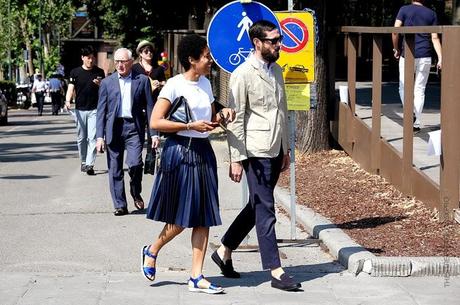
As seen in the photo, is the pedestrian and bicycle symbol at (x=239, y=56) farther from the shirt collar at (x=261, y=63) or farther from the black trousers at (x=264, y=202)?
the black trousers at (x=264, y=202)

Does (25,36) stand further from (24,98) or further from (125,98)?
(125,98)

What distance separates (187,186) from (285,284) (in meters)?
1.00

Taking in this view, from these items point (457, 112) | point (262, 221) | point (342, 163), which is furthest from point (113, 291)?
point (342, 163)

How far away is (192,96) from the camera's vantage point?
724 cm

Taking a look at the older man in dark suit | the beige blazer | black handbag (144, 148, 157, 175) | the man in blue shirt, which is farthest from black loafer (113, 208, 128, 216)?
the beige blazer

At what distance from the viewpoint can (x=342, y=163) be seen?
45.8ft

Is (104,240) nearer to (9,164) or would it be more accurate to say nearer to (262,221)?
(262,221)

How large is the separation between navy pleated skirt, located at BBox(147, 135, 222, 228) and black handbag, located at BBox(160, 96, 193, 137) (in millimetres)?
153

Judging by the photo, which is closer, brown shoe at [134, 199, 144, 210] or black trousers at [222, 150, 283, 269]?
black trousers at [222, 150, 283, 269]

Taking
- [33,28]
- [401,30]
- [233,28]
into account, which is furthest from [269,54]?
[33,28]

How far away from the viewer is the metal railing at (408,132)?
9.43 m

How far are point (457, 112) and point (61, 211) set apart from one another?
4.54 m

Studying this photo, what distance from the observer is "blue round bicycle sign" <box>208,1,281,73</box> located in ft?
28.2

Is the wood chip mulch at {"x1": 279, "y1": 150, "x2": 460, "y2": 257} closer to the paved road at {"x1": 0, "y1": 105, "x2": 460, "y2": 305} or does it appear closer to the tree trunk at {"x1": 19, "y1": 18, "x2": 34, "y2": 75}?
the paved road at {"x1": 0, "y1": 105, "x2": 460, "y2": 305}
